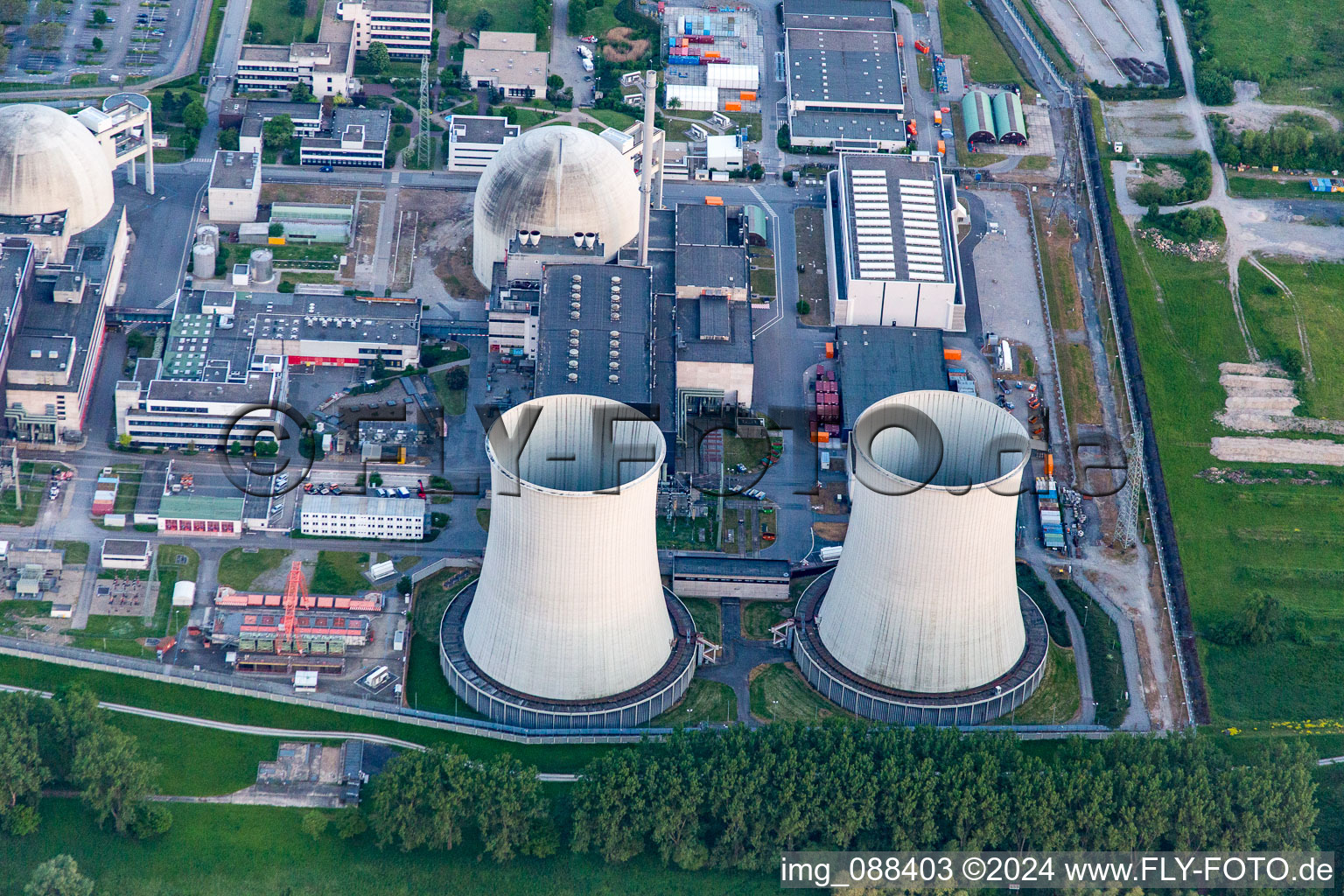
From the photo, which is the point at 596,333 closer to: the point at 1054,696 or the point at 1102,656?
the point at 1054,696

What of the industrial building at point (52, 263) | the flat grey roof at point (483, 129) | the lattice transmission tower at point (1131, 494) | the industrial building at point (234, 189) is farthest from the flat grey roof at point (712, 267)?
the industrial building at point (52, 263)

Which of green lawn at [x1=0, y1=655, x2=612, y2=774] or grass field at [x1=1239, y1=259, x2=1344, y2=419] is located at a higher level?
grass field at [x1=1239, y1=259, x2=1344, y2=419]

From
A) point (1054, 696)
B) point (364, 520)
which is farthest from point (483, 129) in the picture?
point (1054, 696)

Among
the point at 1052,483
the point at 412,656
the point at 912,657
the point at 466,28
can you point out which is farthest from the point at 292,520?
the point at 466,28

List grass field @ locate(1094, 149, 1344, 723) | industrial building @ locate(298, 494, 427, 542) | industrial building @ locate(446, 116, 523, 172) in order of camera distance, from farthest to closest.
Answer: industrial building @ locate(446, 116, 523, 172), industrial building @ locate(298, 494, 427, 542), grass field @ locate(1094, 149, 1344, 723)

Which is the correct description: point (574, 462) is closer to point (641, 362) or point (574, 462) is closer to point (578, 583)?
point (578, 583)

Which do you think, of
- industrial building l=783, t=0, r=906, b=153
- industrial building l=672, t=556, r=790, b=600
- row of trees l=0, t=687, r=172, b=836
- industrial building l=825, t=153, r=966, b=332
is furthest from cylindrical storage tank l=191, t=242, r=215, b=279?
industrial building l=783, t=0, r=906, b=153

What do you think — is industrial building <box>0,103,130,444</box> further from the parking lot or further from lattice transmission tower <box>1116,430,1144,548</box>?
lattice transmission tower <box>1116,430,1144,548</box>
